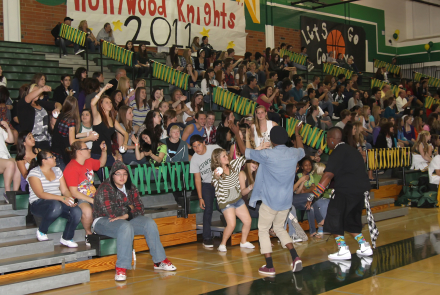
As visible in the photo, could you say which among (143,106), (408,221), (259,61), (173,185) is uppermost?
(259,61)

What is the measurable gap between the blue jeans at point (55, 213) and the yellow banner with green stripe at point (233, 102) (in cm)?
661

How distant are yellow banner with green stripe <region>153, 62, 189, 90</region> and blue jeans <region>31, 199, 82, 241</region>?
269 inches

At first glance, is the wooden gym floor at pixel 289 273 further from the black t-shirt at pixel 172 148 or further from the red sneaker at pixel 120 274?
the black t-shirt at pixel 172 148

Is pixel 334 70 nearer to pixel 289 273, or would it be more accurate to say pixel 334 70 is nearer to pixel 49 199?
pixel 289 273

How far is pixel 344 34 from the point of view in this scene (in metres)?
22.0

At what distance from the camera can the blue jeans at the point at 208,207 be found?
6801mm

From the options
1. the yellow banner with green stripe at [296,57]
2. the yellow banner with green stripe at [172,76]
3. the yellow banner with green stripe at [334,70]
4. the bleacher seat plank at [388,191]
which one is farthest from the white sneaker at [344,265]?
the yellow banner with green stripe at [334,70]

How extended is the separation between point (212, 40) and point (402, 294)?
13633 millimetres

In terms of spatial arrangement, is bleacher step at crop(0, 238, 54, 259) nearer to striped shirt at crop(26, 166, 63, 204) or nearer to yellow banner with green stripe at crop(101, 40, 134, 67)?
striped shirt at crop(26, 166, 63, 204)

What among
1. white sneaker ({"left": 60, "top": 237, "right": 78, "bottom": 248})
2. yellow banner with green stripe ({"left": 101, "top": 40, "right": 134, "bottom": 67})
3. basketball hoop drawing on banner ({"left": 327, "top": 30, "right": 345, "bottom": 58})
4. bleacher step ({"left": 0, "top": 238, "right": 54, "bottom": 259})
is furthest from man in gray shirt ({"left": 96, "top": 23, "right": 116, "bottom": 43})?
basketball hoop drawing on banner ({"left": 327, "top": 30, "right": 345, "bottom": 58})

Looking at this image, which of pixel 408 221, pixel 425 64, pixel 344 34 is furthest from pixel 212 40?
pixel 425 64

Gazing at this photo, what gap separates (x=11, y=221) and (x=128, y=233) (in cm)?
162

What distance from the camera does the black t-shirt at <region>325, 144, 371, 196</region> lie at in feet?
18.9

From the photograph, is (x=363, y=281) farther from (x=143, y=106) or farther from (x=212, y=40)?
(x=212, y=40)
